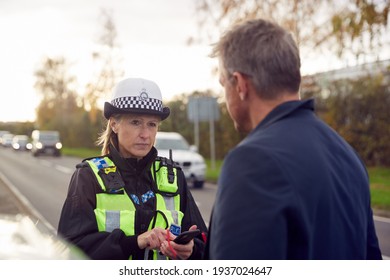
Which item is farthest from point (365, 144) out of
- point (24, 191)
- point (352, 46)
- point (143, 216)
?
point (143, 216)

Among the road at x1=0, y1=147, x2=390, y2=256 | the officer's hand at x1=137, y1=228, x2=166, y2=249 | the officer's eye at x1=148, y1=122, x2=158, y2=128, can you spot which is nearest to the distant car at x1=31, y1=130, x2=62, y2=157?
the road at x1=0, y1=147, x2=390, y2=256

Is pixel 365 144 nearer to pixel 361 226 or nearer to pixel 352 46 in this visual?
pixel 352 46

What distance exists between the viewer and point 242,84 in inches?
51.8

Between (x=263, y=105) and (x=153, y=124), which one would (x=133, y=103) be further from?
(x=263, y=105)

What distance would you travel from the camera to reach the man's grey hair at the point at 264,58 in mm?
1293

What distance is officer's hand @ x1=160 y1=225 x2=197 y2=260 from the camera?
1915 millimetres

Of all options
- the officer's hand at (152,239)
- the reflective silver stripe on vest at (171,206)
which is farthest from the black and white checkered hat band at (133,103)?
the officer's hand at (152,239)

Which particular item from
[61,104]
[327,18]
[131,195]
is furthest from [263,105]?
[61,104]

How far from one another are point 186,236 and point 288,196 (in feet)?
2.72

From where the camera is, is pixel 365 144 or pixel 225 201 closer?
pixel 225 201
